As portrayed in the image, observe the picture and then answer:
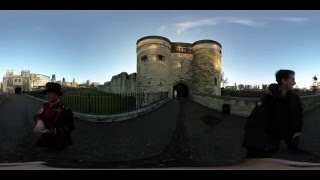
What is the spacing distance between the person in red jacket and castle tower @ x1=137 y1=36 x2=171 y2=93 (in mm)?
261

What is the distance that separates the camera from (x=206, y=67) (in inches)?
55.7

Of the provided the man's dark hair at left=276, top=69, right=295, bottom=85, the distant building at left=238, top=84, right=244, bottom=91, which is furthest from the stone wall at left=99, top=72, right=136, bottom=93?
the man's dark hair at left=276, top=69, right=295, bottom=85

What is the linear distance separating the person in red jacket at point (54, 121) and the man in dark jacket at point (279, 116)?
522 mm

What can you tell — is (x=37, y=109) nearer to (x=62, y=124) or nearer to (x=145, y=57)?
(x=62, y=124)

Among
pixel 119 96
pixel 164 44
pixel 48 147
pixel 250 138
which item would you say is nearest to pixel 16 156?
pixel 48 147

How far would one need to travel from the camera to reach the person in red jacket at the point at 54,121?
1123 mm

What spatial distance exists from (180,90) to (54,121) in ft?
1.46

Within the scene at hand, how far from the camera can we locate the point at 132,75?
1354 mm

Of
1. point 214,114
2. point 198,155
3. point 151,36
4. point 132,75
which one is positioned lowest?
point 198,155

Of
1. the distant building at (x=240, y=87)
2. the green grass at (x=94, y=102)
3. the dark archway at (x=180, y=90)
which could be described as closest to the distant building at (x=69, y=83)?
the green grass at (x=94, y=102)

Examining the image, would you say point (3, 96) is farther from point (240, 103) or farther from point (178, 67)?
point (240, 103)

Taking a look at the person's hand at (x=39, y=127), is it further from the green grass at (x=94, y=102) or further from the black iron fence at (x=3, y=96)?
the black iron fence at (x=3, y=96)

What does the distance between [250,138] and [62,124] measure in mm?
550
